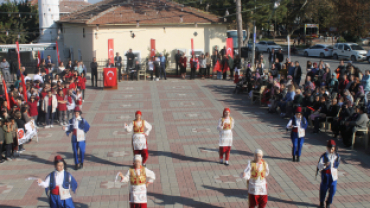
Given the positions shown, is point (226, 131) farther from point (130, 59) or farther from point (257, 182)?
point (130, 59)

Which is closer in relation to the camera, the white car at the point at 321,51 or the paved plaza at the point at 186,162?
the paved plaza at the point at 186,162

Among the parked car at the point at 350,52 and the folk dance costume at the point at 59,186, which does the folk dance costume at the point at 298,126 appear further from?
the parked car at the point at 350,52

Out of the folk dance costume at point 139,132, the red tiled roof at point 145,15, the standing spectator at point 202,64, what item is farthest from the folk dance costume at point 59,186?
the red tiled roof at point 145,15

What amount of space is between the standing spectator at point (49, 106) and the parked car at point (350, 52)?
27.8 m

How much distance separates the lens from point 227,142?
10352 millimetres

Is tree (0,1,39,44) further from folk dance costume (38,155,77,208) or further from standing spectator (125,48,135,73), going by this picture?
folk dance costume (38,155,77,208)

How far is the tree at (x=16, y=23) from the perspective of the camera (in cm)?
4344

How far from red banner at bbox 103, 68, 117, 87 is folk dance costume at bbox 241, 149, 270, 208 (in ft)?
50.1

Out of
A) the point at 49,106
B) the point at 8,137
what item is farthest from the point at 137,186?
the point at 49,106

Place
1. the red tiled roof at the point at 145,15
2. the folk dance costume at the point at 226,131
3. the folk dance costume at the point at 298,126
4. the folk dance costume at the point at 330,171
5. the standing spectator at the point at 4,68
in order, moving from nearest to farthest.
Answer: the folk dance costume at the point at 330,171
the folk dance costume at the point at 226,131
the folk dance costume at the point at 298,126
the standing spectator at the point at 4,68
the red tiled roof at the point at 145,15

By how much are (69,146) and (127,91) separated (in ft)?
30.3

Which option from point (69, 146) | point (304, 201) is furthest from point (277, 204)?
point (69, 146)

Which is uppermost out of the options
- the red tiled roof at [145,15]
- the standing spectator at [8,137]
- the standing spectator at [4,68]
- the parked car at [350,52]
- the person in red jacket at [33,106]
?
the red tiled roof at [145,15]

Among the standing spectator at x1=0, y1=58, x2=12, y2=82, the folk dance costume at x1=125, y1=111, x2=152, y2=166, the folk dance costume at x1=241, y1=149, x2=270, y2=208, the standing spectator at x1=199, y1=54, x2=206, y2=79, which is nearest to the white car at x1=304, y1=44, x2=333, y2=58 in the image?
the standing spectator at x1=199, y1=54, x2=206, y2=79
